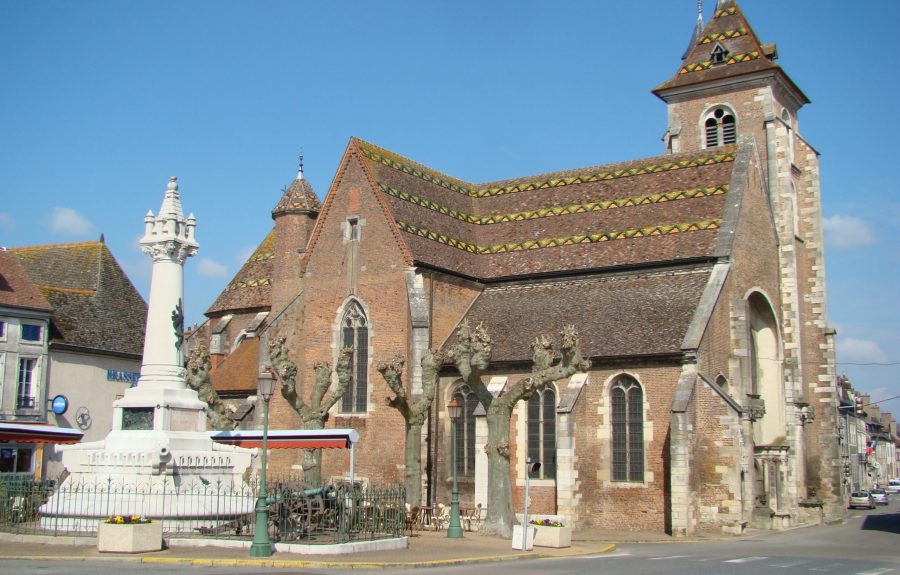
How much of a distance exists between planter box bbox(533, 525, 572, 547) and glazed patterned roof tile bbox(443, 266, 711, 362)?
29.8 ft

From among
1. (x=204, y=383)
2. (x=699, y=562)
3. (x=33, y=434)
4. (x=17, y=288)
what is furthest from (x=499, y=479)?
(x=17, y=288)

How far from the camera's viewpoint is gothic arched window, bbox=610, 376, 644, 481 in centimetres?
3089

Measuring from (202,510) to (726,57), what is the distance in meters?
32.2

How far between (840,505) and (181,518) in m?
28.3

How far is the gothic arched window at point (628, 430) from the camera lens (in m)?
30.9

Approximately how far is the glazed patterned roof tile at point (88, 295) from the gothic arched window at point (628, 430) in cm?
2439

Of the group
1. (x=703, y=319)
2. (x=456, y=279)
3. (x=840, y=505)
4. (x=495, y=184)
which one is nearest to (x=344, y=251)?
(x=456, y=279)

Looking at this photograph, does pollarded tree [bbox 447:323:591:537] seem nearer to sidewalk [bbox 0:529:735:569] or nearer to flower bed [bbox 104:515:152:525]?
sidewalk [bbox 0:529:735:569]

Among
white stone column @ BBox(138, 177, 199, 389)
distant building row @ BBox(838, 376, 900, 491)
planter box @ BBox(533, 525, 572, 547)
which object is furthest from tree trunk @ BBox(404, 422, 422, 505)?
distant building row @ BBox(838, 376, 900, 491)

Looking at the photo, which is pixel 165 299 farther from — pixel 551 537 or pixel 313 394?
pixel 551 537

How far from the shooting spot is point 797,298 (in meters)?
38.0

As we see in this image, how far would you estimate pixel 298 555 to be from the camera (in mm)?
18734

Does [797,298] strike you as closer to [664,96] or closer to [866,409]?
[664,96]

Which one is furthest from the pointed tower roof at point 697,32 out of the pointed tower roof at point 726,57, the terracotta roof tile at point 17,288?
the terracotta roof tile at point 17,288
